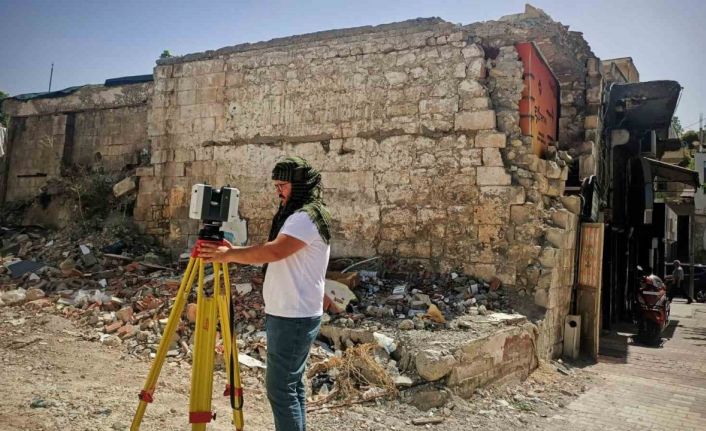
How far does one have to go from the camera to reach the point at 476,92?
21.4 ft

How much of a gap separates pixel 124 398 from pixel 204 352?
1487 millimetres

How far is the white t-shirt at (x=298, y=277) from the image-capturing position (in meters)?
2.63

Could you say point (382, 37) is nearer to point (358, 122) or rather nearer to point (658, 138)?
point (358, 122)

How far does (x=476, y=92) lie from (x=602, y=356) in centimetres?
Answer: 416

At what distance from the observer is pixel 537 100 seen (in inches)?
272

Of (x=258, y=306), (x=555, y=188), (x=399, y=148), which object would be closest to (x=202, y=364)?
(x=258, y=306)

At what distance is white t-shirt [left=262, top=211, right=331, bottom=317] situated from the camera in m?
2.63

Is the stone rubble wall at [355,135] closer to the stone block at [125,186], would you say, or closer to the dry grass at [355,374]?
the stone block at [125,186]

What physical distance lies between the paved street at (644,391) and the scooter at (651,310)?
234 mm

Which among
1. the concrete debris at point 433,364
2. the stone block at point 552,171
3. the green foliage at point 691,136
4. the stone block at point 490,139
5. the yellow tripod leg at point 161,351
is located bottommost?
the concrete debris at point 433,364

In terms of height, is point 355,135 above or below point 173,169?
above

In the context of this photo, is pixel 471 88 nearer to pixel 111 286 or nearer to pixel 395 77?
pixel 395 77

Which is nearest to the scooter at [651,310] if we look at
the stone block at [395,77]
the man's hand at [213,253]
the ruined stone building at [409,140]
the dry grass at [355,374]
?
the ruined stone building at [409,140]

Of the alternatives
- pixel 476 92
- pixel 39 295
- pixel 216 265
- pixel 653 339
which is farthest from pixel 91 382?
pixel 653 339
